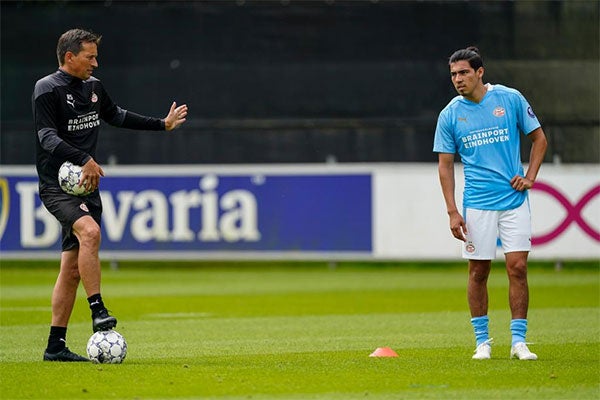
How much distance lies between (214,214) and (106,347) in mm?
11789

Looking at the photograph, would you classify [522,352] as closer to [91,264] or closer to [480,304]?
[480,304]

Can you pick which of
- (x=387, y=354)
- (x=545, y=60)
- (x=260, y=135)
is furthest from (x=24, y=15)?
(x=387, y=354)

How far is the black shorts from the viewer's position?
9.62 m

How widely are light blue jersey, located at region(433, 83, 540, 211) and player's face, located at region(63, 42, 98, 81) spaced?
240 centimetres

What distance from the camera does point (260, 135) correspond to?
21.8 m

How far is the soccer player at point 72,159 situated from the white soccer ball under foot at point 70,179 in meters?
0.04

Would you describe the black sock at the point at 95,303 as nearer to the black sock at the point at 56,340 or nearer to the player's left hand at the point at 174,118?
the black sock at the point at 56,340

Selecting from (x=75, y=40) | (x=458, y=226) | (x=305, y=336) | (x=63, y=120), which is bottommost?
(x=305, y=336)

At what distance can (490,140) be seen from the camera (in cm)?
986

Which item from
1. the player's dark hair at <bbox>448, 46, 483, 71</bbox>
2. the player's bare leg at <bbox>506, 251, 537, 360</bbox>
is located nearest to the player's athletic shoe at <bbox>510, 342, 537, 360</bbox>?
the player's bare leg at <bbox>506, 251, 537, 360</bbox>

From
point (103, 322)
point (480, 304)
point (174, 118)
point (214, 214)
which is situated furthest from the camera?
point (214, 214)

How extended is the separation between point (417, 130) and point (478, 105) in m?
11.8

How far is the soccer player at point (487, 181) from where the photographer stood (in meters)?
9.73

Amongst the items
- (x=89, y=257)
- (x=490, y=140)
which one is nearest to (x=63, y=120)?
(x=89, y=257)
